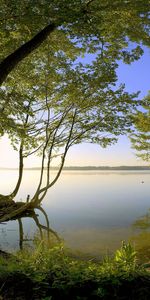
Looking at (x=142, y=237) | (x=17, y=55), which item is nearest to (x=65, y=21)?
(x=17, y=55)

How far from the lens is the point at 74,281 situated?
4.59 metres

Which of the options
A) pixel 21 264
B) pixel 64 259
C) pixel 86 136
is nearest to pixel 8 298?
pixel 21 264

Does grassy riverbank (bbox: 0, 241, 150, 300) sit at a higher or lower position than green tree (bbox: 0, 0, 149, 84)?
lower

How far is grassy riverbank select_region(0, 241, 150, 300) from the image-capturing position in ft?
14.7

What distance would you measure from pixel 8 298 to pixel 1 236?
40.9 ft

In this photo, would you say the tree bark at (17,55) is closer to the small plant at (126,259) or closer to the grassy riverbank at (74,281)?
the grassy riverbank at (74,281)

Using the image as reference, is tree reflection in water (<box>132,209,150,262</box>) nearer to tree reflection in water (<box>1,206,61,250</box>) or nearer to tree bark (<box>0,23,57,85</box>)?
tree reflection in water (<box>1,206,61,250</box>)

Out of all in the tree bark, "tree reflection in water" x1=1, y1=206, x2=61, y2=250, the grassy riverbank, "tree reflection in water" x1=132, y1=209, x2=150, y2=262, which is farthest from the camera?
"tree reflection in water" x1=1, y1=206, x2=61, y2=250

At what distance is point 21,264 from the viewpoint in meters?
5.06

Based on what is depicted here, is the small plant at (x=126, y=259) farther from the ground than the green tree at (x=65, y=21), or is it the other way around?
the green tree at (x=65, y=21)

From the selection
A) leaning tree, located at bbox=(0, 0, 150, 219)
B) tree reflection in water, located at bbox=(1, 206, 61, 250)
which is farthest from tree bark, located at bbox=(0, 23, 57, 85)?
tree reflection in water, located at bbox=(1, 206, 61, 250)

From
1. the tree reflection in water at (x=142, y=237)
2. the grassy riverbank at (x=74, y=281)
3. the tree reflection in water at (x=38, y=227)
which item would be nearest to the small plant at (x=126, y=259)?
the grassy riverbank at (x=74, y=281)

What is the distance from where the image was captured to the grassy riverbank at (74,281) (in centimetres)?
449

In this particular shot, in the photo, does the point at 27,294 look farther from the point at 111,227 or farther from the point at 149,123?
the point at 149,123
